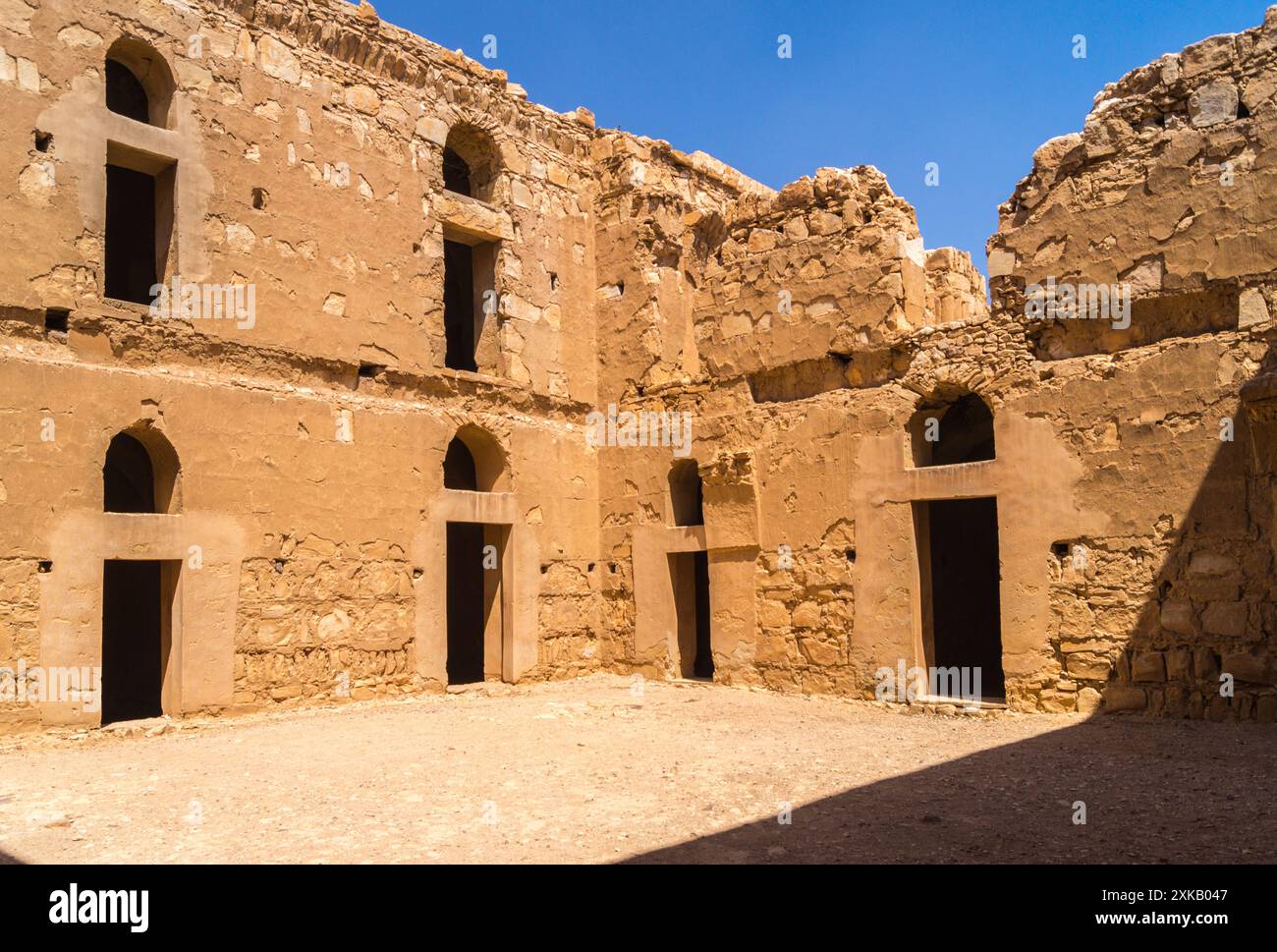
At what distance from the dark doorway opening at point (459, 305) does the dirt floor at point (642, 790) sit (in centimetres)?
737

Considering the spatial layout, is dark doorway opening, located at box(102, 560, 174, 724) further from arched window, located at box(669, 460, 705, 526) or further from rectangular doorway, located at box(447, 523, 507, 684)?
arched window, located at box(669, 460, 705, 526)

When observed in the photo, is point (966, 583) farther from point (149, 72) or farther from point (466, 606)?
point (149, 72)

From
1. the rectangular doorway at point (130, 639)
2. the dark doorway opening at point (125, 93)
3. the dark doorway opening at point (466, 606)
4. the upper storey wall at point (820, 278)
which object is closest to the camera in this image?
the dark doorway opening at point (125, 93)

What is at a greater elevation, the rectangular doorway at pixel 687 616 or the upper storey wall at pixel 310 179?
the upper storey wall at pixel 310 179

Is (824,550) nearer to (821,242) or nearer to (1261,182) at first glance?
(821,242)

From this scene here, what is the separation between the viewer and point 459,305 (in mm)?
15133

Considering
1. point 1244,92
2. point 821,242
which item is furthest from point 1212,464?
point 821,242

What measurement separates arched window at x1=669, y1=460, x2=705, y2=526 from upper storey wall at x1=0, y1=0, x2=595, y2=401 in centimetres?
162

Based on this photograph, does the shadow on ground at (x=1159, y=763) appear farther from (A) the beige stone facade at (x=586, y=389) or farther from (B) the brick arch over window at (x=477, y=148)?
(B) the brick arch over window at (x=477, y=148)

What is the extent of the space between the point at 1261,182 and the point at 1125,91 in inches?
56.5

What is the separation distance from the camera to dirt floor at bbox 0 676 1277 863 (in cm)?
471

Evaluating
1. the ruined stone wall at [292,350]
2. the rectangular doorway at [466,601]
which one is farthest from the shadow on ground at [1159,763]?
the rectangular doorway at [466,601]

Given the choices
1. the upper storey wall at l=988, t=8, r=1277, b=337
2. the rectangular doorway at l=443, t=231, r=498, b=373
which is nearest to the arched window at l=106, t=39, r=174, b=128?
the rectangular doorway at l=443, t=231, r=498, b=373

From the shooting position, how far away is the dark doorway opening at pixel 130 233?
1138cm
